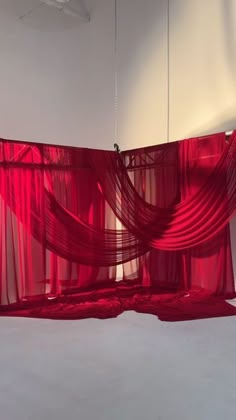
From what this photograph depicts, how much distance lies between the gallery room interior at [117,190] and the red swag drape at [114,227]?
1 centimetres

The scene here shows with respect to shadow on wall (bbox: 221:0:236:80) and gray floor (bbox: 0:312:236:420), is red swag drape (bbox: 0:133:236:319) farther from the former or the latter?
shadow on wall (bbox: 221:0:236:80)

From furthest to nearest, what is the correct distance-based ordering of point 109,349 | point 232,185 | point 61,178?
1. point 61,178
2. point 232,185
3. point 109,349

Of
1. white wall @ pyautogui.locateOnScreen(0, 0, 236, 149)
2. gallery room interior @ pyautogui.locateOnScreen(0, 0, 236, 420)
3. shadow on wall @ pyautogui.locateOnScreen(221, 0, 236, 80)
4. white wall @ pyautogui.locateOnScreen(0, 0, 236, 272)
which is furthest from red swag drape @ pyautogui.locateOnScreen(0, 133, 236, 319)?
shadow on wall @ pyautogui.locateOnScreen(221, 0, 236, 80)

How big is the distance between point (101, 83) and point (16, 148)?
205cm

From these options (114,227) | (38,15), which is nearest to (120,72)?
(38,15)

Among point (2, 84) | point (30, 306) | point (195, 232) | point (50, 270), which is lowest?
point (30, 306)

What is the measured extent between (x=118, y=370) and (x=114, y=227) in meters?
2.59

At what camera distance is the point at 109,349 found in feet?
9.40

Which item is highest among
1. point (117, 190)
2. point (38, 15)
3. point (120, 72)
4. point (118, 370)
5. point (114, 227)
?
point (38, 15)

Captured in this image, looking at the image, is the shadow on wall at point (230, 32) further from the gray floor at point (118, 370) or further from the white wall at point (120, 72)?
the gray floor at point (118, 370)

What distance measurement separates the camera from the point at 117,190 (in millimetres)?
4727

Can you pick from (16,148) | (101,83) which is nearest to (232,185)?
(16,148)

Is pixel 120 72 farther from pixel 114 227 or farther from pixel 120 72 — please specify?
pixel 114 227

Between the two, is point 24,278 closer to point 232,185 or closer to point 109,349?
point 109,349
